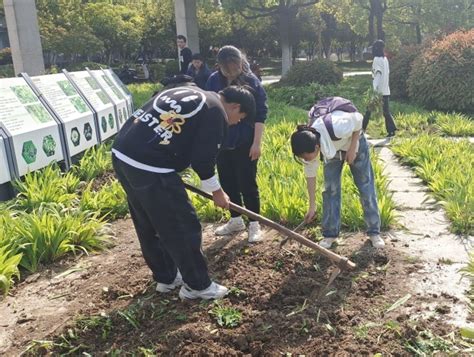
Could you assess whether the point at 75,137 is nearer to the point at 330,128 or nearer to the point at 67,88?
the point at 67,88

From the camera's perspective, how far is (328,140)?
3.33 metres

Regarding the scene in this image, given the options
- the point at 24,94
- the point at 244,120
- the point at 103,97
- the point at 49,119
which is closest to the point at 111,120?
the point at 103,97

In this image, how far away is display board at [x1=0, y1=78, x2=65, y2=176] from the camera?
5299 millimetres

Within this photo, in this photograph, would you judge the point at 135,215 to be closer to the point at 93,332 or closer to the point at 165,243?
the point at 165,243

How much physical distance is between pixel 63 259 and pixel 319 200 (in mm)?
2231

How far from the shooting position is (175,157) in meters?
2.89

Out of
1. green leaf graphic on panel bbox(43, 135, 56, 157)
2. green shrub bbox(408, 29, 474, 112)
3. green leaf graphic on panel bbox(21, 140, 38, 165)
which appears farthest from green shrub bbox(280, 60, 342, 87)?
green leaf graphic on panel bbox(21, 140, 38, 165)

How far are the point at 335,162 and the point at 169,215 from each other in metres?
1.42

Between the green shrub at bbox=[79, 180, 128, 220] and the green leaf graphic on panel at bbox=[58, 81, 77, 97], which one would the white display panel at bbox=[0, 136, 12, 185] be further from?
the green leaf graphic on panel at bbox=[58, 81, 77, 97]

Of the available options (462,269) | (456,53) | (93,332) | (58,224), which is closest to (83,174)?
(58,224)

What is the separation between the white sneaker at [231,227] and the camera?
441 centimetres

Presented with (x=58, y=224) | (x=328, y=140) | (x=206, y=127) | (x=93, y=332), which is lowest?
(x=93, y=332)

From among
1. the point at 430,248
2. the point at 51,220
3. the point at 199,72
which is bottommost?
the point at 430,248

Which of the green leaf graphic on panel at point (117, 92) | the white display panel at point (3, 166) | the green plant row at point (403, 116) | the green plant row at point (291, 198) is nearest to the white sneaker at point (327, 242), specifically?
the green plant row at point (291, 198)
